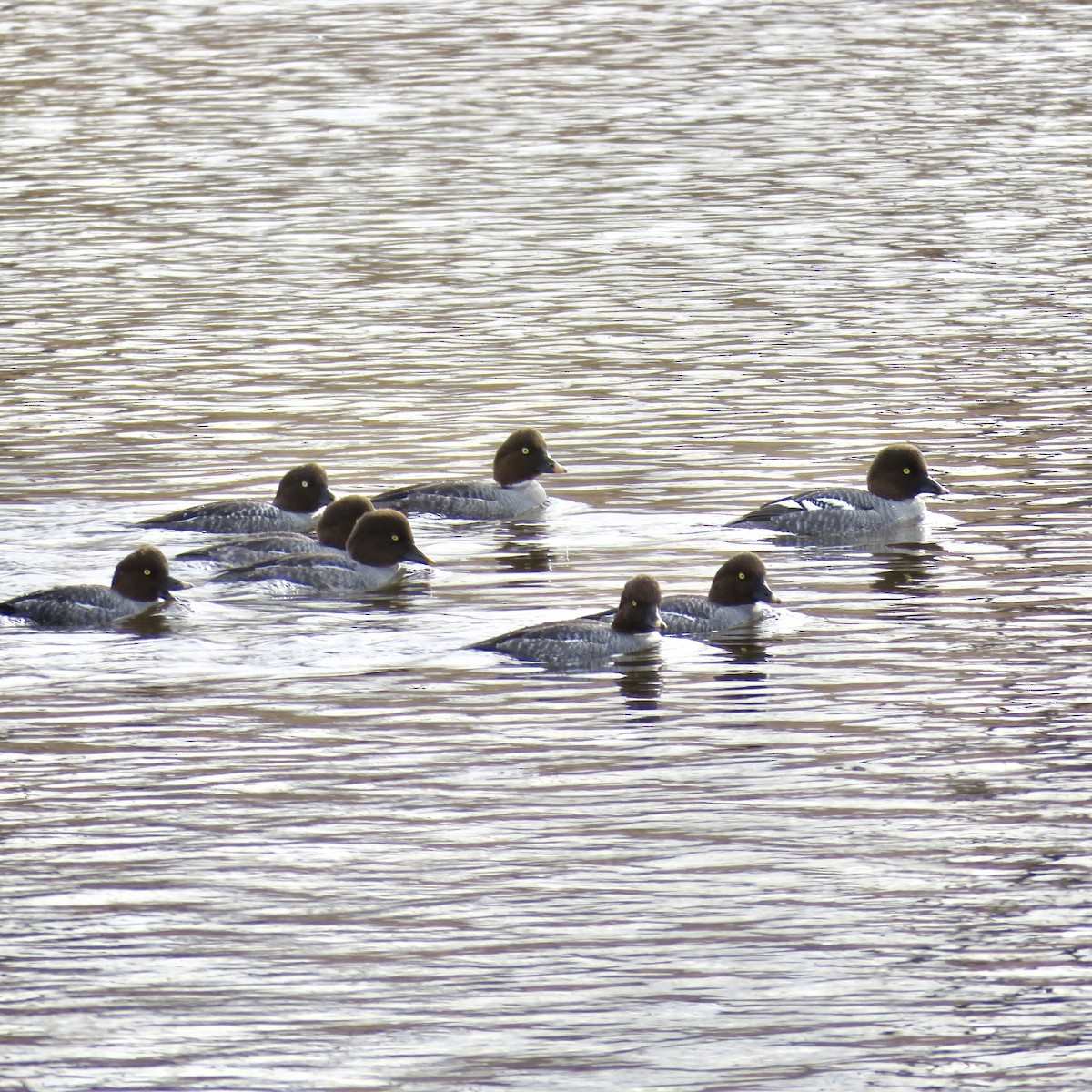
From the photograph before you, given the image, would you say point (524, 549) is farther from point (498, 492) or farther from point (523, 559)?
point (498, 492)

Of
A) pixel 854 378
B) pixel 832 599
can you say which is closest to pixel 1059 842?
pixel 832 599

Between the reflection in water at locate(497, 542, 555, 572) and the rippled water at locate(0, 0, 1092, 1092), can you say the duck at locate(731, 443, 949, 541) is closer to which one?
the rippled water at locate(0, 0, 1092, 1092)

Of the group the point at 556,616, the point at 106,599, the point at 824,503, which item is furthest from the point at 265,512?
the point at 824,503

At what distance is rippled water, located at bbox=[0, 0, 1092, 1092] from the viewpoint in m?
10.7

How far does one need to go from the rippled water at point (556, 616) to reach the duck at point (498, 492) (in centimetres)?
48

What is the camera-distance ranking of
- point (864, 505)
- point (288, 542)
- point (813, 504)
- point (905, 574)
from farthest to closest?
1. point (864, 505)
2. point (813, 504)
3. point (288, 542)
4. point (905, 574)

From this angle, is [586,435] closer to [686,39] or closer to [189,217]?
[189,217]

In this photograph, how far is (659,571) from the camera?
18734 mm

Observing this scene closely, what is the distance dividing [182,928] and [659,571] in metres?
7.84

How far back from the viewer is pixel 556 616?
1744cm

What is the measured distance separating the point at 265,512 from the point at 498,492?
2.18 metres

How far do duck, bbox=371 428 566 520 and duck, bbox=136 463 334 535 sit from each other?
0.60m

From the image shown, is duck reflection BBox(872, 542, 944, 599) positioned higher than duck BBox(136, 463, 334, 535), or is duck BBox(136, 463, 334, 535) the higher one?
duck BBox(136, 463, 334, 535)

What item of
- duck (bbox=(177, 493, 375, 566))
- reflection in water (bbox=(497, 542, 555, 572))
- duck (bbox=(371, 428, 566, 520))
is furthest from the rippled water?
duck (bbox=(371, 428, 566, 520))
